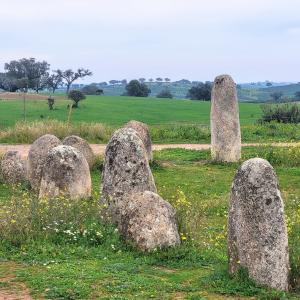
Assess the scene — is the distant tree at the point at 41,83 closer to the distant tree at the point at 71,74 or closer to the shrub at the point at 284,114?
the distant tree at the point at 71,74

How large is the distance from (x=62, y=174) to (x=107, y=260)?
19.3 ft

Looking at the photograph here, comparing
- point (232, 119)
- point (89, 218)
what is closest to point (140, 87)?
point (232, 119)

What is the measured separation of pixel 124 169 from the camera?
48.0ft

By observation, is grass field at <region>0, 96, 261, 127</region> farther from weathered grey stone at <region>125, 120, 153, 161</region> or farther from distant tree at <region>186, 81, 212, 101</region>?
weathered grey stone at <region>125, 120, 153, 161</region>

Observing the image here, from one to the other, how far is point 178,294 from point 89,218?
13.3 feet

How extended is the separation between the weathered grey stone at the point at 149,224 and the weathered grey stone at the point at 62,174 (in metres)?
4.68

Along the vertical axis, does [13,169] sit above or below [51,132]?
below

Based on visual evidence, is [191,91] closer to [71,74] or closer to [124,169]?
[71,74]

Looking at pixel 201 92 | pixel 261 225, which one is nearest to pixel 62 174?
pixel 261 225

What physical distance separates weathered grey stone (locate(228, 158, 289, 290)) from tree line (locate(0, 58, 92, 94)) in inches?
3546

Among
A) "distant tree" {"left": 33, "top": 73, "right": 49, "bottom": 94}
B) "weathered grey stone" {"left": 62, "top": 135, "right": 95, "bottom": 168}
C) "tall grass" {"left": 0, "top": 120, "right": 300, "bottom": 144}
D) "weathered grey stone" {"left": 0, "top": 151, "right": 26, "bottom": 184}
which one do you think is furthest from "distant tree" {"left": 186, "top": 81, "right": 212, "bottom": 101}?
"weathered grey stone" {"left": 0, "top": 151, "right": 26, "bottom": 184}

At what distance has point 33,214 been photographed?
42.1 ft

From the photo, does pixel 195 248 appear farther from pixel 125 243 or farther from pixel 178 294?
pixel 178 294

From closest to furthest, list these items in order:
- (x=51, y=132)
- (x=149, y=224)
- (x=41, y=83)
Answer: (x=149, y=224) < (x=51, y=132) < (x=41, y=83)
